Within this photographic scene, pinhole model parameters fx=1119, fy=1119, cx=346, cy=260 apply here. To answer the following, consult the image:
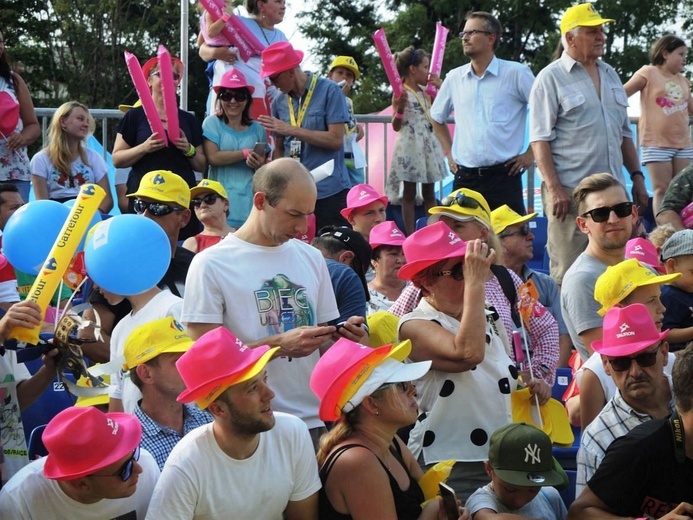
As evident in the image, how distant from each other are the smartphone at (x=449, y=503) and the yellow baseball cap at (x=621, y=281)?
5.76ft

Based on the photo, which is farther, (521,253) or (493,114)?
(493,114)

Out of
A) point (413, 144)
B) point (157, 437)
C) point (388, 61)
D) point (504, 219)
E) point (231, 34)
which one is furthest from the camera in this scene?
point (413, 144)

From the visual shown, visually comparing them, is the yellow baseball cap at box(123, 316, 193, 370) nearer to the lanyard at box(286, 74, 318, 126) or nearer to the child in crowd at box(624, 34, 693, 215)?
the lanyard at box(286, 74, 318, 126)

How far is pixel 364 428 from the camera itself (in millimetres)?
4203

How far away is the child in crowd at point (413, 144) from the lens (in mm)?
9672

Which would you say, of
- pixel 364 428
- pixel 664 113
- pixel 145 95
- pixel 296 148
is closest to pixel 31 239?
pixel 364 428

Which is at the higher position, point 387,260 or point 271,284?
point 271,284

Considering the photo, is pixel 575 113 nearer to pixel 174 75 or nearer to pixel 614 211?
pixel 614 211

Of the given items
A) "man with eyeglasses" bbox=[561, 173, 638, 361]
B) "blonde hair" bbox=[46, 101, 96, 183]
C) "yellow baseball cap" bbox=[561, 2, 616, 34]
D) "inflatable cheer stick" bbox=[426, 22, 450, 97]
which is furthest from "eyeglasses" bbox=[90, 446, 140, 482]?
"inflatable cheer stick" bbox=[426, 22, 450, 97]

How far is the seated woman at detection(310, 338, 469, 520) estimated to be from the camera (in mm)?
4035

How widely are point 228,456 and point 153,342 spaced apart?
73 cm

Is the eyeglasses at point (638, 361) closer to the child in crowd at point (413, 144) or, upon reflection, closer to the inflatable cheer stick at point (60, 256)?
the inflatable cheer stick at point (60, 256)

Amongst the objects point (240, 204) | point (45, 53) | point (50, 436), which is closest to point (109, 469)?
point (50, 436)

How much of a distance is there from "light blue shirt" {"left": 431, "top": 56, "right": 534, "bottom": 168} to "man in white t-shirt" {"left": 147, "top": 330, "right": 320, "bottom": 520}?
4821 millimetres
